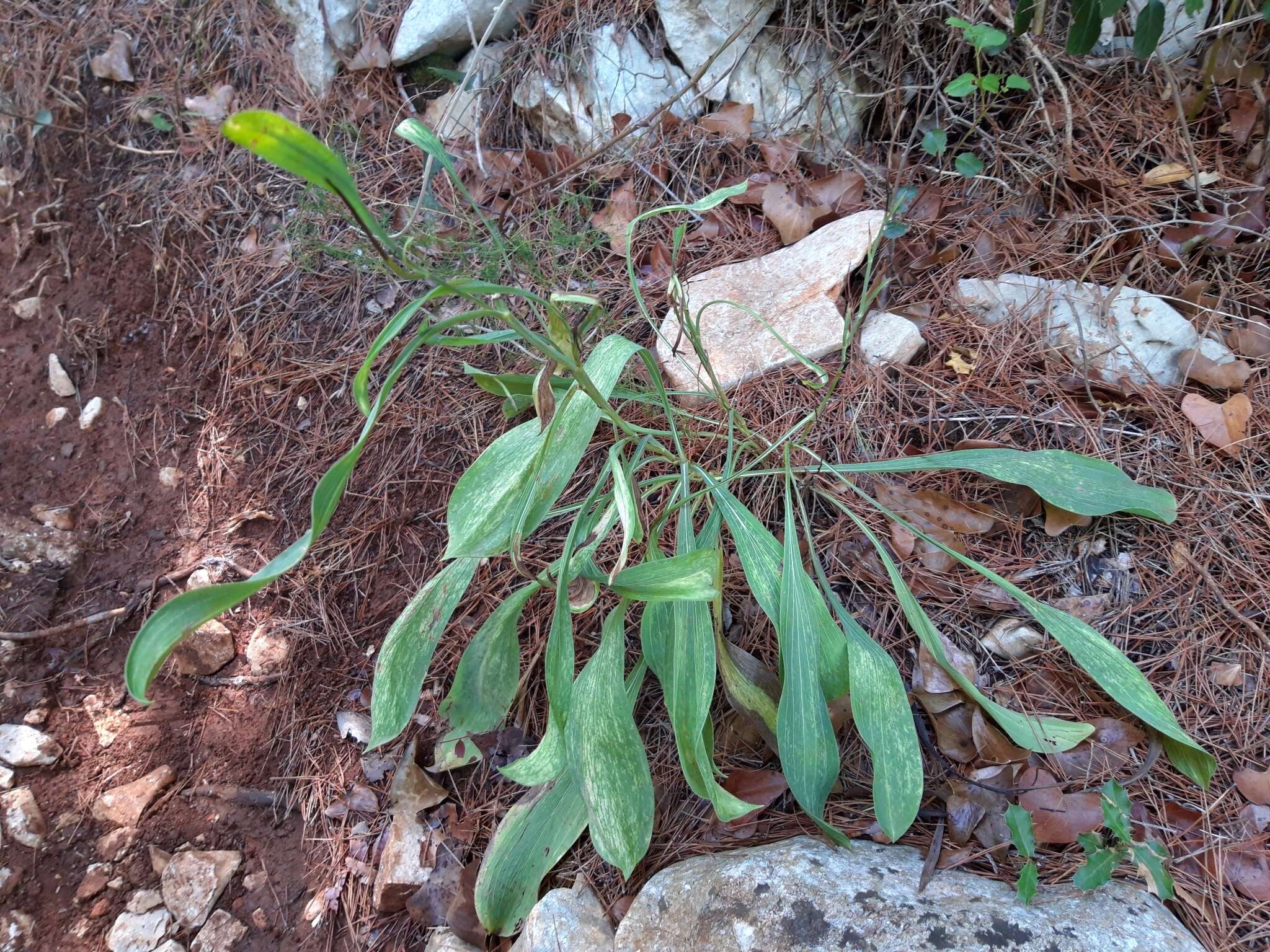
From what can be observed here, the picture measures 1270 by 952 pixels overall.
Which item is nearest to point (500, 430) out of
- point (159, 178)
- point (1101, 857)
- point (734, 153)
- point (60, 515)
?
point (734, 153)

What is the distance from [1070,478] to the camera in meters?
1.22

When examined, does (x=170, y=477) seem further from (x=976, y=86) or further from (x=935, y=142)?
(x=976, y=86)

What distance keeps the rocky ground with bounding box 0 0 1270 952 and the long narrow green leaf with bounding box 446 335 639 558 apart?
10.9 inches

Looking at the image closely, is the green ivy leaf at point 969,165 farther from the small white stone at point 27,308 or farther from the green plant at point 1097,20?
the small white stone at point 27,308

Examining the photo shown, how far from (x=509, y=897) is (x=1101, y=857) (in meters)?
0.84

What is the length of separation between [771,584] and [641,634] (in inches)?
8.7

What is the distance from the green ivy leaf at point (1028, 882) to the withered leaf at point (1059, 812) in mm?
115

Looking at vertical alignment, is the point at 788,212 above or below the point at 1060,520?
above

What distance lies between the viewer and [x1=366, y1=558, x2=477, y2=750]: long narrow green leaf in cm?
108

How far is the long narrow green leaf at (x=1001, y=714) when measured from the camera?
42.2 inches

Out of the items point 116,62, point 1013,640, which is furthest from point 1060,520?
point 116,62

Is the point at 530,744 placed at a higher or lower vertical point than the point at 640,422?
lower

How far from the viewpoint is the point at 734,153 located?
1814 mm

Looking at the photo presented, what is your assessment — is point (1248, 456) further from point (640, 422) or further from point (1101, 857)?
point (640, 422)
